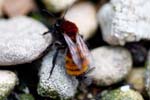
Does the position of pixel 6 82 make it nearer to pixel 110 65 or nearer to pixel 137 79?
pixel 110 65

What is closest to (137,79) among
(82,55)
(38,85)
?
(82,55)

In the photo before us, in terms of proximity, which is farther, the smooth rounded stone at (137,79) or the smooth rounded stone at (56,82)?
the smooth rounded stone at (137,79)

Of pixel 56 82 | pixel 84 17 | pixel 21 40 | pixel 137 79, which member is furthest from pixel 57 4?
pixel 137 79

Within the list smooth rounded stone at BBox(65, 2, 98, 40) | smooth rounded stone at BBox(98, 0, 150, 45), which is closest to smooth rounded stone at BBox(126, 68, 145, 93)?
smooth rounded stone at BBox(98, 0, 150, 45)

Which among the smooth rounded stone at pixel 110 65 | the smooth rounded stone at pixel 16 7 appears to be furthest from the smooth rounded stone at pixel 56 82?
the smooth rounded stone at pixel 16 7

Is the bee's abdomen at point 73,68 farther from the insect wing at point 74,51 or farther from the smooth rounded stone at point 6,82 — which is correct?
the smooth rounded stone at point 6,82

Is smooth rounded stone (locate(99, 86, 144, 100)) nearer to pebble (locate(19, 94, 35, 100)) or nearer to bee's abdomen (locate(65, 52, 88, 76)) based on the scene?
bee's abdomen (locate(65, 52, 88, 76))
